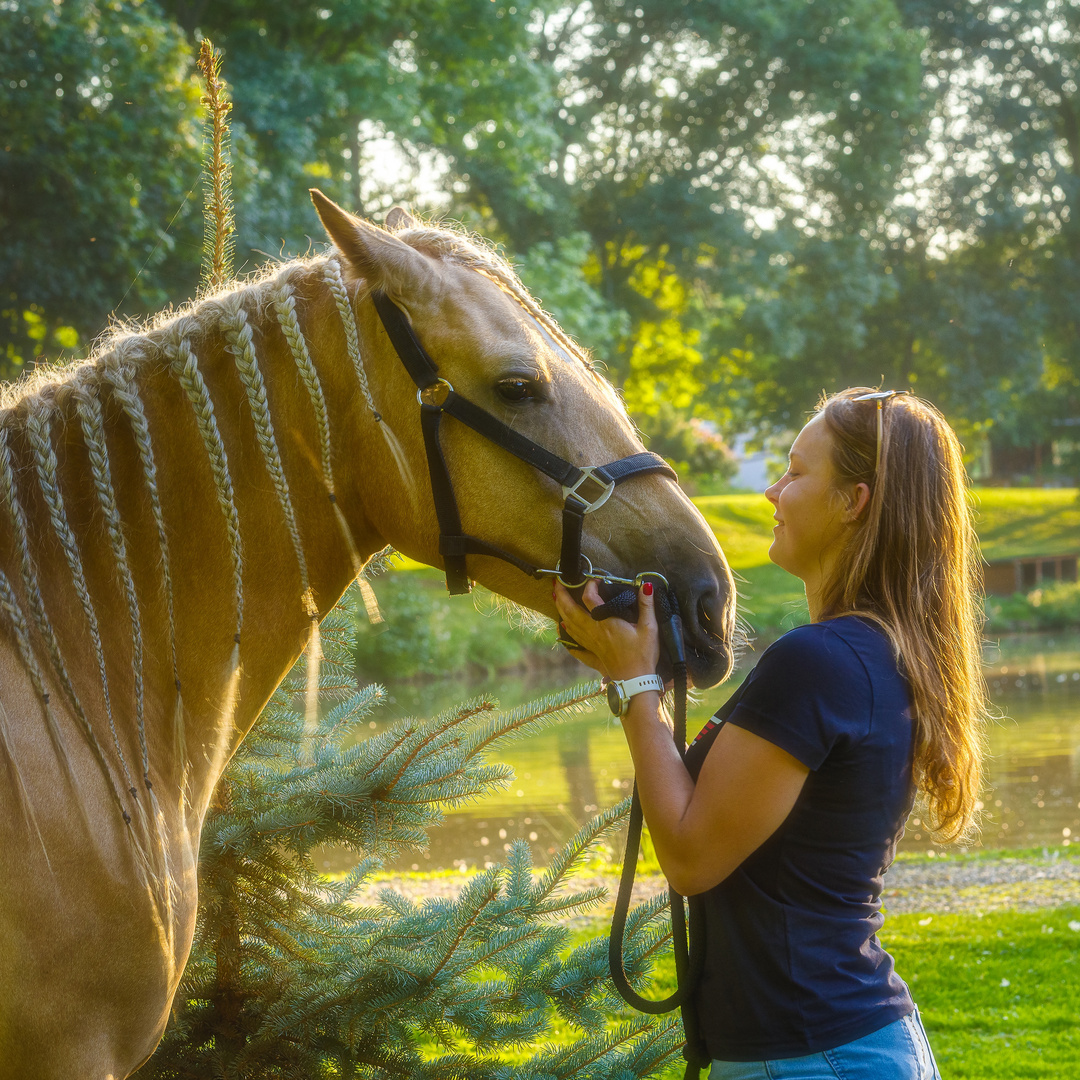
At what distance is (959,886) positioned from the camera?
730 centimetres

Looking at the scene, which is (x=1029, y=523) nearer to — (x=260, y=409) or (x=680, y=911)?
(x=680, y=911)

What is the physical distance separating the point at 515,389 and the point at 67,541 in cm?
85

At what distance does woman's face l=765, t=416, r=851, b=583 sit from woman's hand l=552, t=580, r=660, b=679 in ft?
1.05

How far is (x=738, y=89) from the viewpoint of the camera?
2447cm

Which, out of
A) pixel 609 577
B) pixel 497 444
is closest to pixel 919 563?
pixel 609 577

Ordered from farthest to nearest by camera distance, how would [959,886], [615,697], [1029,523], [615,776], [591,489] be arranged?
[1029,523]
[615,776]
[959,886]
[591,489]
[615,697]

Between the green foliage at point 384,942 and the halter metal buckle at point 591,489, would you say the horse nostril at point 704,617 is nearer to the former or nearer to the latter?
the halter metal buckle at point 591,489

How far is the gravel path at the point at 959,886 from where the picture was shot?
6.64 meters

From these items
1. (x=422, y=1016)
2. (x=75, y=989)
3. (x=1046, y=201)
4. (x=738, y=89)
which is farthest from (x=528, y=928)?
(x=1046, y=201)

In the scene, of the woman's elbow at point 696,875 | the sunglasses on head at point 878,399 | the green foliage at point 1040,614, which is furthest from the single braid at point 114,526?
the green foliage at point 1040,614

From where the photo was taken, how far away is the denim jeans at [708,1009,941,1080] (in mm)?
1657

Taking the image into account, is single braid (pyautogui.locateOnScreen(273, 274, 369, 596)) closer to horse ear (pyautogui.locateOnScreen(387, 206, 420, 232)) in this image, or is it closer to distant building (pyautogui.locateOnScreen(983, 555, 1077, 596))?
horse ear (pyautogui.locateOnScreen(387, 206, 420, 232))

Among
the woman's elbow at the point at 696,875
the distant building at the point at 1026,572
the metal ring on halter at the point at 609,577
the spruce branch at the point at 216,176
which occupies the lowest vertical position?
the distant building at the point at 1026,572

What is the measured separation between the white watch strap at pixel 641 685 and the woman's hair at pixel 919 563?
0.40 m
